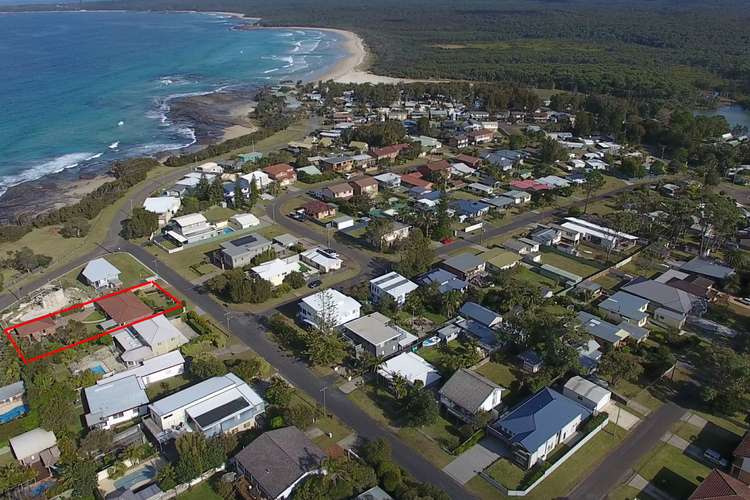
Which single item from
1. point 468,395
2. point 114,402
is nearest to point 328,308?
point 468,395

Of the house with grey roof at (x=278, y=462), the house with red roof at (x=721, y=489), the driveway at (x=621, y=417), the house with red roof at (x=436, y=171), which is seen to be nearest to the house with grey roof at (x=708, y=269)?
the driveway at (x=621, y=417)

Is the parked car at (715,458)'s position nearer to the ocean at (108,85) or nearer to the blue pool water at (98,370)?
the blue pool water at (98,370)

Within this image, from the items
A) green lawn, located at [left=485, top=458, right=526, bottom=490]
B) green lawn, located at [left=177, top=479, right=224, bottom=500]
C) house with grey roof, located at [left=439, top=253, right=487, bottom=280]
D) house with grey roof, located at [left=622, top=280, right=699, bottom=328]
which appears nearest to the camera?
green lawn, located at [left=177, top=479, right=224, bottom=500]

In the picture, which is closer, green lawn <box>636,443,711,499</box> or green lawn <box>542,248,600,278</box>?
green lawn <box>636,443,711,499</box>

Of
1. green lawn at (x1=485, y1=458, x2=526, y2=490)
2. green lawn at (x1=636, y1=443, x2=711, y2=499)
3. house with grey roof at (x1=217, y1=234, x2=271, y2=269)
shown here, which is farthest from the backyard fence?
house with grey roof at (x1=217, y1=234, x2=271, y2=269)

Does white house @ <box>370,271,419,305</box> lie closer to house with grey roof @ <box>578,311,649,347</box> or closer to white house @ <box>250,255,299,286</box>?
white house @ <box>250,255,299,286</box>

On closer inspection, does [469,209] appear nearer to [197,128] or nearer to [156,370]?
[156,370]

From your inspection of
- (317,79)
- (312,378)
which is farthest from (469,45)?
(312,378)
